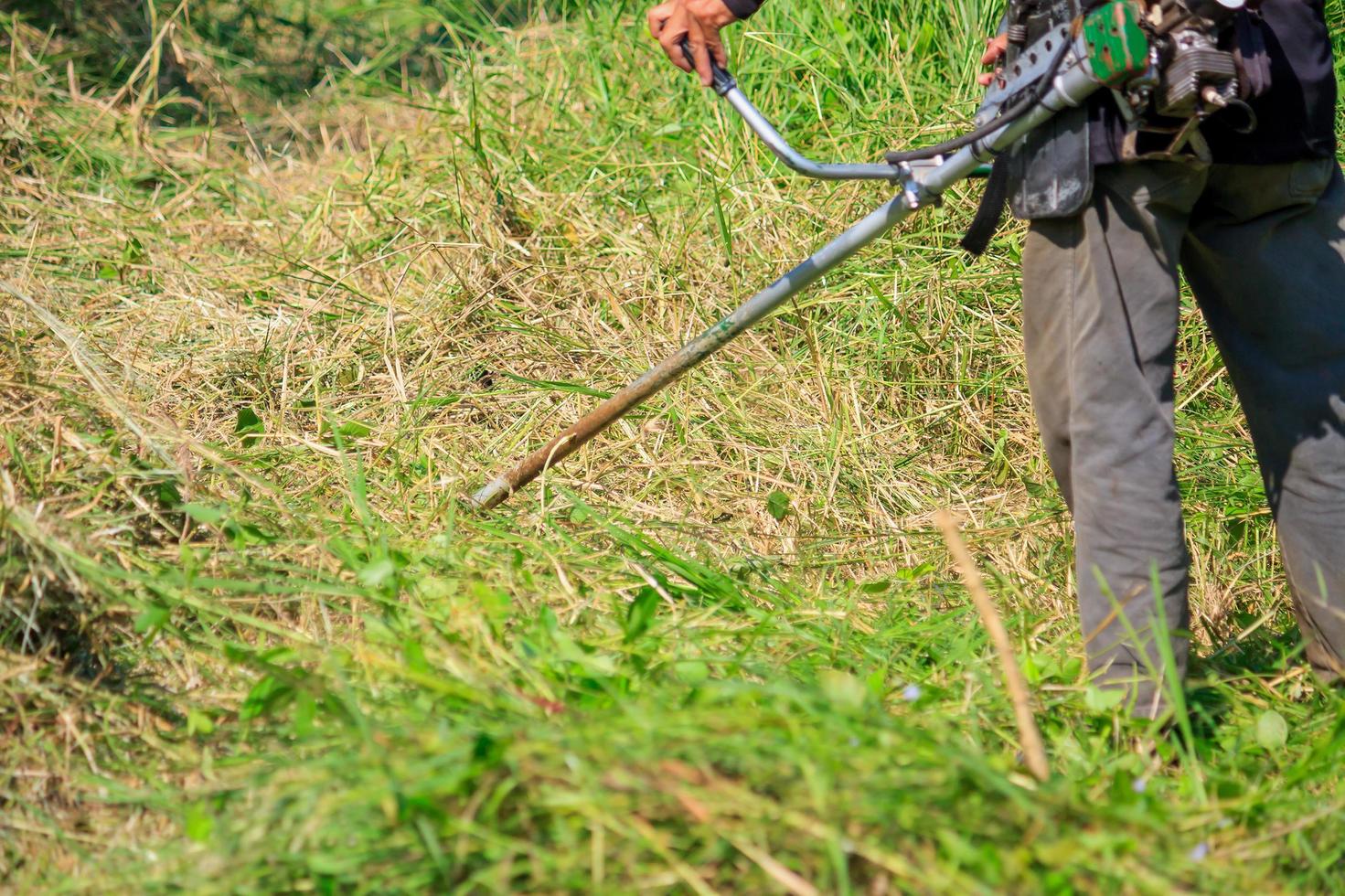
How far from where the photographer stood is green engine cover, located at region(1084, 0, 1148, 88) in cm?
184

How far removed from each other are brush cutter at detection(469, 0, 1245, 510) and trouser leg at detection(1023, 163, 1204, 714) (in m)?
0.11

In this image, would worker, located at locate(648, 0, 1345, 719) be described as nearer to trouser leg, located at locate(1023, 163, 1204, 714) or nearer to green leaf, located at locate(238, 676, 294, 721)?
trouser leg, located at locate(1023, 163, 1204, 714)

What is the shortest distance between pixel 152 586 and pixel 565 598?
0.72 m

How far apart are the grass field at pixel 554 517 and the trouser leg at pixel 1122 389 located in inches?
6.9

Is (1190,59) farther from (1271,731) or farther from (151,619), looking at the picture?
(151,619)

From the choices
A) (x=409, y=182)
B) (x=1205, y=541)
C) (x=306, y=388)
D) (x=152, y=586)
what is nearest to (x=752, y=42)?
(x=409, y=182)

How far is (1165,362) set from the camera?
2.07m

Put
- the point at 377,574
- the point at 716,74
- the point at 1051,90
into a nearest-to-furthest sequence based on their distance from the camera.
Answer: the point at 1051,90 < the point at 377,574 < the point at 716,74

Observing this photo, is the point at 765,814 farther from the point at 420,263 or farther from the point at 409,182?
the point at 409,182

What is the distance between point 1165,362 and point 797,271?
26.8 inches

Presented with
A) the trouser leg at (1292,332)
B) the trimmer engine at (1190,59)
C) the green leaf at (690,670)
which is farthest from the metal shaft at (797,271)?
the green leaf at (690,670)

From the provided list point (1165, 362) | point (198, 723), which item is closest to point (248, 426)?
point (198, 723)

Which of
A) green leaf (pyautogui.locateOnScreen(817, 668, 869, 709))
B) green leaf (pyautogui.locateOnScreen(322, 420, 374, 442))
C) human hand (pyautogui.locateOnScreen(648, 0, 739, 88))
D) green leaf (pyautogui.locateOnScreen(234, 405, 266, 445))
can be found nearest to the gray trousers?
green leaf (pyautogui.locateOnScreen(817, 668, 869, 709))

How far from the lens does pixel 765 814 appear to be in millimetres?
1521
